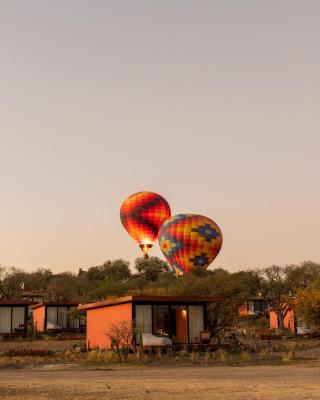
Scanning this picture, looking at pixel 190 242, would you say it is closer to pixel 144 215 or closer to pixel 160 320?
pixel 144 215

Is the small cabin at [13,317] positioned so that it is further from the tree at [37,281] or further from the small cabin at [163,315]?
the tree at [37,281]

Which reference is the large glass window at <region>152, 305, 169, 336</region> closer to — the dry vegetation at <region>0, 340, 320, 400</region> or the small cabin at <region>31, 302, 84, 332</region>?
the dry vegetation at <region>0, 340, 320, 400</region>

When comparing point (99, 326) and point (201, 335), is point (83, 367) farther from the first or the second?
point (99, 326)

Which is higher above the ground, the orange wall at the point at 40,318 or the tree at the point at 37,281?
the tree at the point at 37,281

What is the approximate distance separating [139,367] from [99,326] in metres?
13.8

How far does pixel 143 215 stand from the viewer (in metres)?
88.1

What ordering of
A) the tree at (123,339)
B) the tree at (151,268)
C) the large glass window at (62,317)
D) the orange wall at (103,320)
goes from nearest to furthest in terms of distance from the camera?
the tree at (123,339) < the orange wall at (103,320) < the large glass window at (62,317) < the tree at (151,268)

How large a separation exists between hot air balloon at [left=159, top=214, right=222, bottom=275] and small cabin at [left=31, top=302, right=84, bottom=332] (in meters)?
20.2

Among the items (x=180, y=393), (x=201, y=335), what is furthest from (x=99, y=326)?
(x=180, y=393)

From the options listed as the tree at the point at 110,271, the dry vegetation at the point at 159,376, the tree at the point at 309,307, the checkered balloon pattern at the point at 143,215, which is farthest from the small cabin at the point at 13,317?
the tree at the point at 110,271

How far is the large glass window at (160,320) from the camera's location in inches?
1391

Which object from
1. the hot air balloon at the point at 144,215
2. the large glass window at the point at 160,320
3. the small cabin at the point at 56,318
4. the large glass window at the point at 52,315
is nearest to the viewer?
the large glass window at the point at 160,320

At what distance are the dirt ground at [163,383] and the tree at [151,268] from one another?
305 feet

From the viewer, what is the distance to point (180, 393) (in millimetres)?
16375
